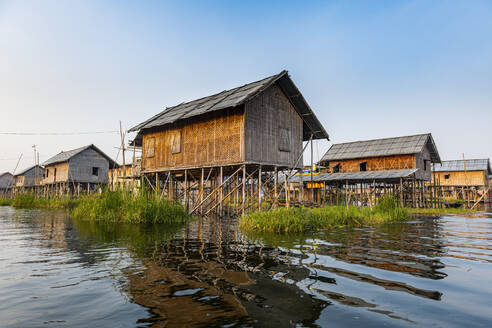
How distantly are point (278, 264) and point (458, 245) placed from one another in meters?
5.27

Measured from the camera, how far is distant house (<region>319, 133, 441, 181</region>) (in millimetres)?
25703

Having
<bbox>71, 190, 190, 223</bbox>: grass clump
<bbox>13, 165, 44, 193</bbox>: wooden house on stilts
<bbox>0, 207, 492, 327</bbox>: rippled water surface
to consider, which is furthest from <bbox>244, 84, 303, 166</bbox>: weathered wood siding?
<bbox>13, 165, 44, 193</bbox>: wooden house on stilts

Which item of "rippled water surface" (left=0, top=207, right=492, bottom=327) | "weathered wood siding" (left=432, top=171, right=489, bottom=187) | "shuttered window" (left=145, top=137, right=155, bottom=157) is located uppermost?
"shuttered window" (left=145, top=137, right=155, bottom=157)

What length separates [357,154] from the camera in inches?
1142

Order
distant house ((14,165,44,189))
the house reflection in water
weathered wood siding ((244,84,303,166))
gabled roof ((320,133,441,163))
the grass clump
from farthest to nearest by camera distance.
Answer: distant house ((14,165,44,189)) < gabled roof ((320,133,441,163)) < weathered wood siding ((244,84,303,166)) < the grass clump < the house reflection in water

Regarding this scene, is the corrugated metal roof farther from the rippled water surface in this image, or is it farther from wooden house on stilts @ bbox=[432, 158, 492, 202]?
the rippled water surface

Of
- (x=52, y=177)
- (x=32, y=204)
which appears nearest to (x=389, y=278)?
(x=32, y=204)

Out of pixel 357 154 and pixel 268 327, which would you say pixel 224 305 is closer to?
pixel 268 327

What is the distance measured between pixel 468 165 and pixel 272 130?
32.8 meters

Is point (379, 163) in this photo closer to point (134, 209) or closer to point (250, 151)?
point (250, 151)

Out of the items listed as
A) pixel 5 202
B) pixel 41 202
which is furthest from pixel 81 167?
pixel 41 202

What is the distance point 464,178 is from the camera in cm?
3725

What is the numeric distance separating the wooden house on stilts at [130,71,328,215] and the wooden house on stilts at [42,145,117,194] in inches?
687

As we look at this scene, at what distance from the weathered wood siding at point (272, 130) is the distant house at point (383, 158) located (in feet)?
33.1
